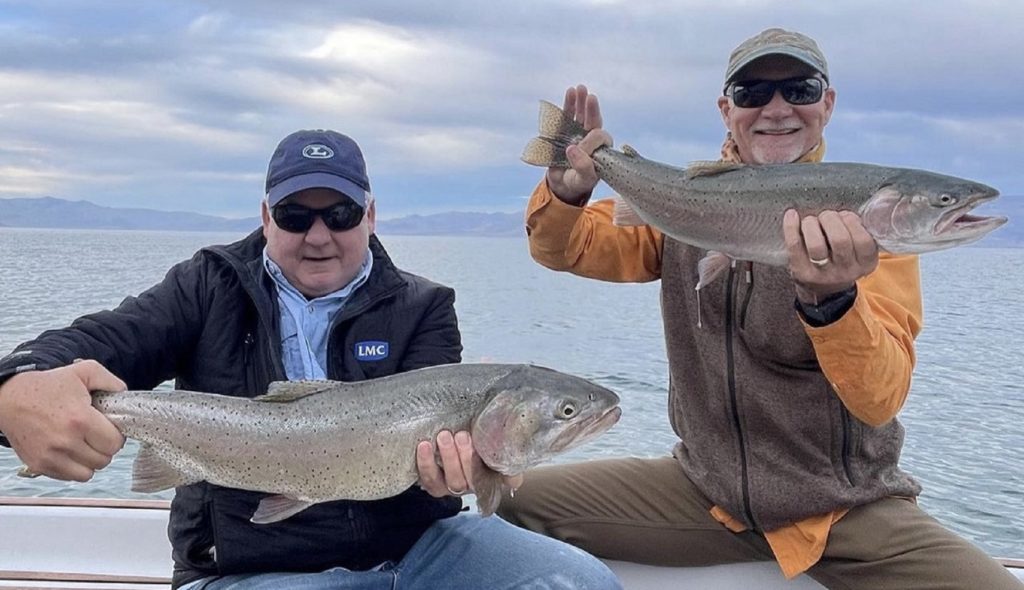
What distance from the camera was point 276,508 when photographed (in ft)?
11.1

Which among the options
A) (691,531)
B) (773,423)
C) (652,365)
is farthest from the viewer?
(652,365)

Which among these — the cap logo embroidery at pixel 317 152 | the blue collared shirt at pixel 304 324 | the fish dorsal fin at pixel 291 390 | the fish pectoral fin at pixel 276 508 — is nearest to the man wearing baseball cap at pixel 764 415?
the cap logo embroidery at pixel 317 152

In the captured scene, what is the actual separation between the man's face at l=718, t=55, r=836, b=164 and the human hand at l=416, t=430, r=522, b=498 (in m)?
2.12

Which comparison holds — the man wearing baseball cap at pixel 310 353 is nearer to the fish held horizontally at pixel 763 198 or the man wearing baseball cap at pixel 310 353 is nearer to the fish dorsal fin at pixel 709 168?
the fish held horizontally at pixel 763 198

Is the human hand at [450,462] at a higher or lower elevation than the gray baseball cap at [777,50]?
lower

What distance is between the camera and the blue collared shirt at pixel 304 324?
386cm

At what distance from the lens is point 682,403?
4.69m

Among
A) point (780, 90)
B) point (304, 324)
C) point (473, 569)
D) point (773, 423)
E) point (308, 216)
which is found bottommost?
point (473, 569)

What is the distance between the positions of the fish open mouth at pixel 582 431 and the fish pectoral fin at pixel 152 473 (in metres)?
1.42

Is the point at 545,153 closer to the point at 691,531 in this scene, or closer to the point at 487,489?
the point at 487,489

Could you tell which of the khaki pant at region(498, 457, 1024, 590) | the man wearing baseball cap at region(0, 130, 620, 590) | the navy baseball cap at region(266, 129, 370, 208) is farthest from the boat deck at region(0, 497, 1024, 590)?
the navy baseball cap at region(266, 129, 370, 208)

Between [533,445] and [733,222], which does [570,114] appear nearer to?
[733,222]

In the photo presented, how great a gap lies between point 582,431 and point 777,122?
1.89 metres

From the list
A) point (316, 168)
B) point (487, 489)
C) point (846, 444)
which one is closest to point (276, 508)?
point (487, 489)
